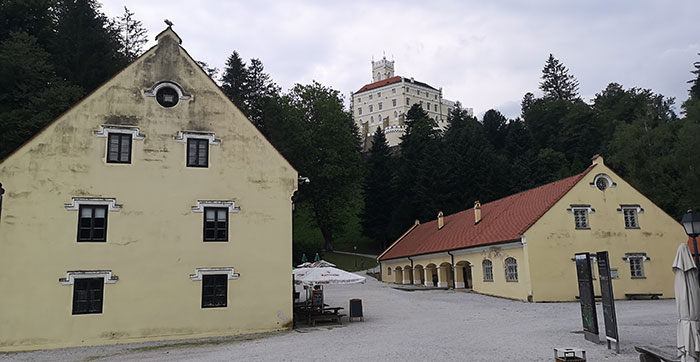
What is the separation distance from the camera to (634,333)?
50.6ft

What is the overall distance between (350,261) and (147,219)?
37.2m

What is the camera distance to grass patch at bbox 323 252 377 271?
51.3 m

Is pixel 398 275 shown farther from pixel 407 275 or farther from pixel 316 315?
pixel 316 315

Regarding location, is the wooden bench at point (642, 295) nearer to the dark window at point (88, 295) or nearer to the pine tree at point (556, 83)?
the dark window at point (88, 295)

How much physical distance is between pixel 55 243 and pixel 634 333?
19.2 m

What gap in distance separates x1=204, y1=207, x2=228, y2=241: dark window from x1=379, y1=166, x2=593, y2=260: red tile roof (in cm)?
1533

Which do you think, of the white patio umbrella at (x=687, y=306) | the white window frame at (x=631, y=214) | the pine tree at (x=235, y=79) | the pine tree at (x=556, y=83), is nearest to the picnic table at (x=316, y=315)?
the white patio umbrella at (x=687, y=306)

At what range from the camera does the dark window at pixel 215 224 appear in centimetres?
1886

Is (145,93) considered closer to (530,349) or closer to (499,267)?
(530,349)

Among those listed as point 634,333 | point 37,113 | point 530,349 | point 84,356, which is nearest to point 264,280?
point 84,356

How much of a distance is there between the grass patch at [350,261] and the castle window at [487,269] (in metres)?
22.7

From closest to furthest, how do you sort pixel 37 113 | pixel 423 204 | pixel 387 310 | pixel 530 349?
pixel 530 349, pixel 387 310, pixel 37 113, pixel 423 204

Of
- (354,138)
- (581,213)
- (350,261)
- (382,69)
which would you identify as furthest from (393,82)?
(581,213)

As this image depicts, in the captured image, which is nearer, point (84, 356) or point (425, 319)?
point (84, 356)
